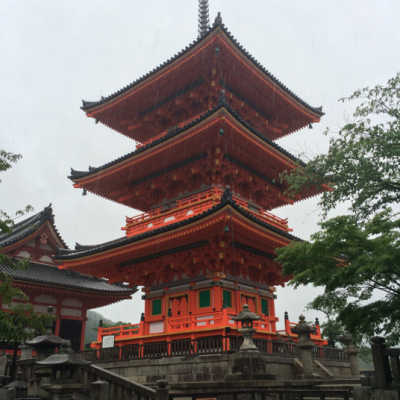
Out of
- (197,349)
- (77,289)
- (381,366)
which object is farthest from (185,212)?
(77,289)

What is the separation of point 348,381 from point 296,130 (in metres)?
16.6

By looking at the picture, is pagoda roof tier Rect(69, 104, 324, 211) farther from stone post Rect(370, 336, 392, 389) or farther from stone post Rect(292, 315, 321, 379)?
stone post Rect(370, 336, 392, 389)

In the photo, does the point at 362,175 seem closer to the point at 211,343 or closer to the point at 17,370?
the point at 211,343

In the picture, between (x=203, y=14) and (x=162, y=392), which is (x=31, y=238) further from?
(x=203, y=14)

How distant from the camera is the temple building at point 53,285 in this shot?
24.1 meters

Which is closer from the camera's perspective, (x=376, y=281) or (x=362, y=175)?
(x=376, y=281)

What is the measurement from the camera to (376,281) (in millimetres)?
9391

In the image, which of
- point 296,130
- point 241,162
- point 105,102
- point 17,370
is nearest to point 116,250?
point 17,370

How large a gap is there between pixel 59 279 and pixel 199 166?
1376 cm

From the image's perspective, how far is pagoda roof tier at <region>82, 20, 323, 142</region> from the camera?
19375 mm

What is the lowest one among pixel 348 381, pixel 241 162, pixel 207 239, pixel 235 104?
pixel 348 381

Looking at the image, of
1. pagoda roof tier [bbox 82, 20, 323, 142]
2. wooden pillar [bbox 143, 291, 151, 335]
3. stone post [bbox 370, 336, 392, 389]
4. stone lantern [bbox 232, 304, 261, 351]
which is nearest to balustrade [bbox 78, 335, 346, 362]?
stone lantern [bbox 232, 304, 261, 351]

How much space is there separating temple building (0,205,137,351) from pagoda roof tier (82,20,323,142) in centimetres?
917

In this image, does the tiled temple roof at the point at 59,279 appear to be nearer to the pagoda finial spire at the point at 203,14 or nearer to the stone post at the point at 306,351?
the stone post at the point at 306,351
